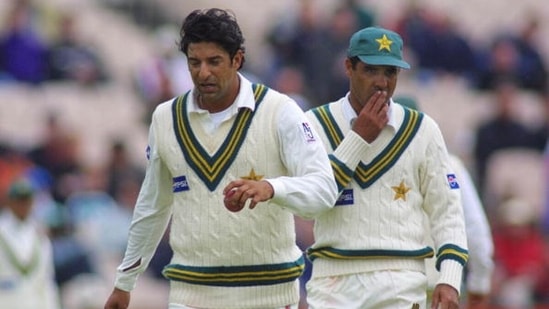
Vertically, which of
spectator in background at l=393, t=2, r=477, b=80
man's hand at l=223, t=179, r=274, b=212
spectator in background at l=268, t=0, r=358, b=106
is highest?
spectator in background at l=393, t=2, r=477, b=80

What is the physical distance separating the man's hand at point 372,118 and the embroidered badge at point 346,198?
0.91 ft

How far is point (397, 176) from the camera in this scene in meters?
9.82

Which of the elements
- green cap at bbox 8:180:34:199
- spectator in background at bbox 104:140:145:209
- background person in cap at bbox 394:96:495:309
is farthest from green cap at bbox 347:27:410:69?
spectator in background at bbox 104:140:145:209

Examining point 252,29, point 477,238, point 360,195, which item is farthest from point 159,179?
point 252,29

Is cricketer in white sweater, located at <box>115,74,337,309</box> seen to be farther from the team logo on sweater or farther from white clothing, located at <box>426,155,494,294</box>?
white clothing, located at <box>426,155,494,294</box>

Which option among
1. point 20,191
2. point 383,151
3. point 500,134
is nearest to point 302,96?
point 500,134

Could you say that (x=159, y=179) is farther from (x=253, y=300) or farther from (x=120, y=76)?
(x=120, y=76)

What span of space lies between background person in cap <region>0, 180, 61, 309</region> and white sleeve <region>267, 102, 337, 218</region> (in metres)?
6.56

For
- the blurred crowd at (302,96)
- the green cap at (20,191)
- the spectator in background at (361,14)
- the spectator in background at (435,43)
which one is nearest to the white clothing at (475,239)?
the green cap at (20,191)

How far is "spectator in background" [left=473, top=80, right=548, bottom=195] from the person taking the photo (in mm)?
20375

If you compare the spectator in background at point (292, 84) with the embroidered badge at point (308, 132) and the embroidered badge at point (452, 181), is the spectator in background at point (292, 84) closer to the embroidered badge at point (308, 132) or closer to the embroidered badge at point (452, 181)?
the embroidered badge at point (452, 181)

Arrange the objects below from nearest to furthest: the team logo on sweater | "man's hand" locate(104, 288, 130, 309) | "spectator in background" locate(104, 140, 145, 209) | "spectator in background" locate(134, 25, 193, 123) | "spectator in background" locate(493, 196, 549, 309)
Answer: the team logo on sweater < "man's hand" locate(104, 288, 130, 309) < "spectator in background" locate(493, 196, 549, 309) < "spectator in background" locate(104, 140, 145, 209) < "spectator in background" locate(134, 25, 193, 123)

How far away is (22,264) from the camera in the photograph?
15.5 meters

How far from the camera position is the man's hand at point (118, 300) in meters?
9.61
